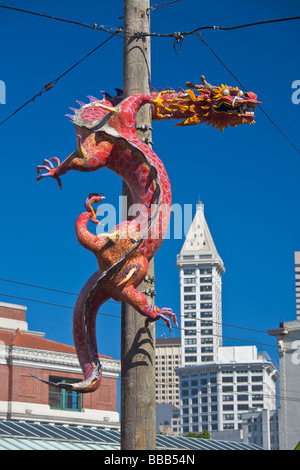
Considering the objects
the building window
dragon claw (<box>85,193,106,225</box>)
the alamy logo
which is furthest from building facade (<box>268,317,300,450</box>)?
dragon claw (<box>85,193,106,225</box>)

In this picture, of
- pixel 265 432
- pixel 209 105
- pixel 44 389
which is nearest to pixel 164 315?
pixel 209 105

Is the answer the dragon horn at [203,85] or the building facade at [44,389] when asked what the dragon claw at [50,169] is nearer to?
the dragon horn at [203,85]

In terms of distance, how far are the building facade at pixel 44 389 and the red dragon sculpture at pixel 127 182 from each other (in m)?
37.0

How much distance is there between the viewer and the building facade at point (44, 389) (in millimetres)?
48344

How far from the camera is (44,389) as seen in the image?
4950 centimetres

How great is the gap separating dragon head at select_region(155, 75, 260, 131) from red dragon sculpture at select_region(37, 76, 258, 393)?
1cm

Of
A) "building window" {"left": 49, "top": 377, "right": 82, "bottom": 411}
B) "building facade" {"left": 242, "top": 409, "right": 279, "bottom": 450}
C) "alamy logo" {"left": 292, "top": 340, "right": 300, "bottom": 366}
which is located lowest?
"building window" {"left": 49, "top": 377, "right": 82, "bottom": 411}

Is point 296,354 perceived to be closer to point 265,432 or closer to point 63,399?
point 63,399

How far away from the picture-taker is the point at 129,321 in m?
11.2

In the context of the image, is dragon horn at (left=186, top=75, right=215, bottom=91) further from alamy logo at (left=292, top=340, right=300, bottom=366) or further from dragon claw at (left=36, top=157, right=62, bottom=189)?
alamy logo at (left=292, top=340, right=300, bottom=366)

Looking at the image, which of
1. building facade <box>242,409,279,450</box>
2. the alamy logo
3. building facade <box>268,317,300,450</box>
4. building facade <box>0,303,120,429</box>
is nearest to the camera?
building facade <box>0,303,120,429</box>

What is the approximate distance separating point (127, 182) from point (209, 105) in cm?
160

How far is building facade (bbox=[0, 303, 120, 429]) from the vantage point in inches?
1903

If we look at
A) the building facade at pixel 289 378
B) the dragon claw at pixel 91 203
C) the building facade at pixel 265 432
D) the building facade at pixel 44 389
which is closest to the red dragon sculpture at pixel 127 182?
the dragon claw at pixel 91 203
